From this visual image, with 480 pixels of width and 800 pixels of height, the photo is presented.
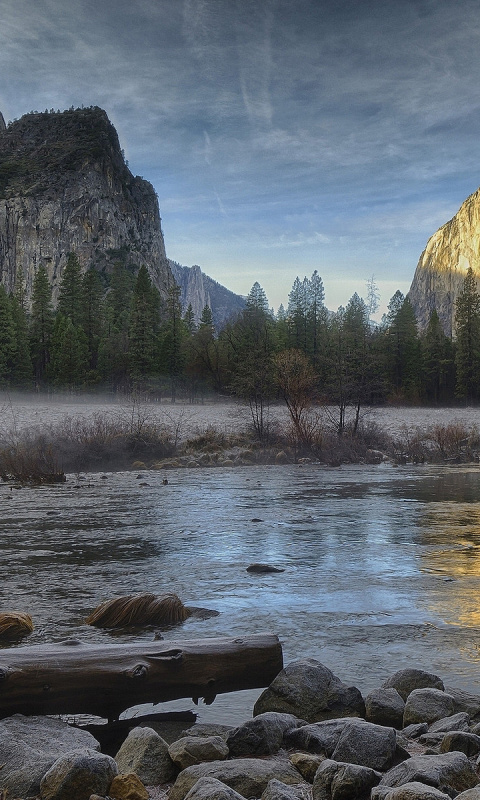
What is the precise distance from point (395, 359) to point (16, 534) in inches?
3107

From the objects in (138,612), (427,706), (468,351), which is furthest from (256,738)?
(468,351)

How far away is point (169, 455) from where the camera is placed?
98.8 ft

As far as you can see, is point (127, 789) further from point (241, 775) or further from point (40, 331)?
point (40, 331)

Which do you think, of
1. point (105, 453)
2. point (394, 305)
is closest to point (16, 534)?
point (105, 453)

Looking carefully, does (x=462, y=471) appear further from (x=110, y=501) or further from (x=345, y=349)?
(x=110, y=501)

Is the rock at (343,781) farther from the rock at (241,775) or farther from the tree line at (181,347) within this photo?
the tree line at (181,347)

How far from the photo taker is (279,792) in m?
3.87

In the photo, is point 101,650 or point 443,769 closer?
point 443,769

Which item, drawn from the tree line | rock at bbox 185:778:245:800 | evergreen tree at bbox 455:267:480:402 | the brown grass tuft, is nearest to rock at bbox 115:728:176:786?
rock at bbox 185:778:245:800

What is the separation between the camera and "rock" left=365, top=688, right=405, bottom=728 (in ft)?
17.8

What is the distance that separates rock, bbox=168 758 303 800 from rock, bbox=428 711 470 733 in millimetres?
1183

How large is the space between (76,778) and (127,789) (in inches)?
11.2

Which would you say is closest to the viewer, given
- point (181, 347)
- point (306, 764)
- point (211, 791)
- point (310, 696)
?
point (211, 791)

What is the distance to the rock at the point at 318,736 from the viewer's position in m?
4.80
